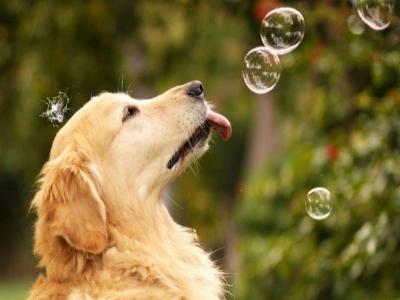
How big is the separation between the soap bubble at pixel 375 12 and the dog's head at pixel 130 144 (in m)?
0.99

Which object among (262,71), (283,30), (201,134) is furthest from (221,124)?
(283,30)

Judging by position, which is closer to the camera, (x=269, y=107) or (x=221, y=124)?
(x=221, y=124)

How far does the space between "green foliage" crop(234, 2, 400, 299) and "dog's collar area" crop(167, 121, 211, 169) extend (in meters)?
1.25

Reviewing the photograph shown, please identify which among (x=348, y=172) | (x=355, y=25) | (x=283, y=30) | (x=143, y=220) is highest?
(x=355, y=25)

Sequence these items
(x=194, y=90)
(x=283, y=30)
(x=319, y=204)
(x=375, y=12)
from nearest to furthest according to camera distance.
→ (x=194, y=90) → (x=375, y=12) → (x=319, y=204) → (x=283, y=30)

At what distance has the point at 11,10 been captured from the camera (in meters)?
10.9

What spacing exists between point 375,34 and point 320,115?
1.51 meters

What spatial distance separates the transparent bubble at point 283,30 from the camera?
629cm

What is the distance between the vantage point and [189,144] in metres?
5.55

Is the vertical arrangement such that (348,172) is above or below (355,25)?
below

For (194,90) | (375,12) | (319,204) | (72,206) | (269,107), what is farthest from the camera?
(269,107)

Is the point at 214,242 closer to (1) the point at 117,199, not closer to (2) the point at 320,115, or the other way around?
(2) the point at 320,115

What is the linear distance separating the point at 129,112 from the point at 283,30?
3.93 feet

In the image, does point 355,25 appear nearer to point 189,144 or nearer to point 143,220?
point 189,144
